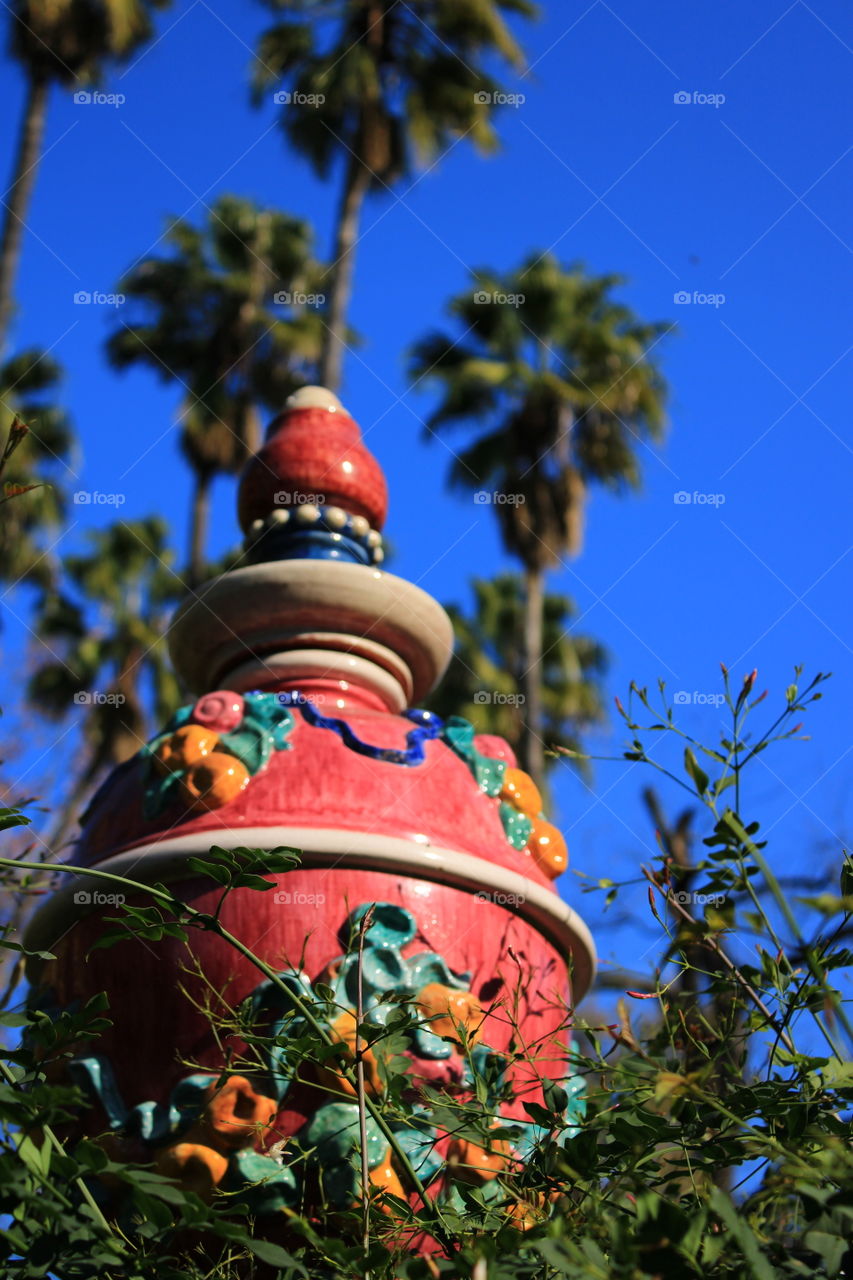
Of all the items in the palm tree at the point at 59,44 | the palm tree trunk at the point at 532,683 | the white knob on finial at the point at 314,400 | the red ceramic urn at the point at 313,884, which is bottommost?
the red ceramic urn at the point at 313,884

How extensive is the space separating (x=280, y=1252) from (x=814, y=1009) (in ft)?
2.20

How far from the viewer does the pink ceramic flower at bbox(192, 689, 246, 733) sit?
9.30ft

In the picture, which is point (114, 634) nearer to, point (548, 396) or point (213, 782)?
point (548, 396)

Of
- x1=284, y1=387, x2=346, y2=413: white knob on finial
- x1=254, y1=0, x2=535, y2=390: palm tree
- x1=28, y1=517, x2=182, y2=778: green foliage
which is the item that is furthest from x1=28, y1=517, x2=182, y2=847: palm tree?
x1=284, y1=387, x2=346, y2=413: white knob on finial

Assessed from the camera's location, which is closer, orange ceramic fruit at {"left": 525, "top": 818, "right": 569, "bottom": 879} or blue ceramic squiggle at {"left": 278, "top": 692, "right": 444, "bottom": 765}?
blue ceramic squiggle at {"left": 278, "top": 692, "right": 444, "bottom": 765}

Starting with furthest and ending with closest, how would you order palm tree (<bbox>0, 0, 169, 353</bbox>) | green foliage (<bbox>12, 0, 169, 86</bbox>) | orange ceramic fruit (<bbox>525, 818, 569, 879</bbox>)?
green foliage (<bbox>12, 0, 169, 86</bbox>) < palm tree (<bbox>0, 0, 169, 353</bbox>) < orange ceramic fruit (<bbox>525, 818, 569, 879</bbox>)

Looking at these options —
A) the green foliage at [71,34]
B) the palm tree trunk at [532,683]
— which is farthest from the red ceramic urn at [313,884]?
the green foliage at [71,34]

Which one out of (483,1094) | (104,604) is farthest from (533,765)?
(483,1094)

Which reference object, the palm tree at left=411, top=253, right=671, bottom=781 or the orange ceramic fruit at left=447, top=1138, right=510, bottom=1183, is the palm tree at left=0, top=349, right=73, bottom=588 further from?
the orange ceramic fruit at left=447, top=1138, right=510, bottom=1183

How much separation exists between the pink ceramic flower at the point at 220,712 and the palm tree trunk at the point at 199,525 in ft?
37.1

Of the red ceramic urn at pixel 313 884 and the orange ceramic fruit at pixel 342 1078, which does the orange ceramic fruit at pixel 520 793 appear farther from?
the orange ceramic fruit at pixel 342 1078

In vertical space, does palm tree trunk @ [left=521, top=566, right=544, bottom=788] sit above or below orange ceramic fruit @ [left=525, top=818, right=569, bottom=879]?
above

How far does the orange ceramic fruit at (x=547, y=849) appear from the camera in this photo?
2.96m

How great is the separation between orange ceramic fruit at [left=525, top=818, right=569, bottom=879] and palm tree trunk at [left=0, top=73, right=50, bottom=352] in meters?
9.46
